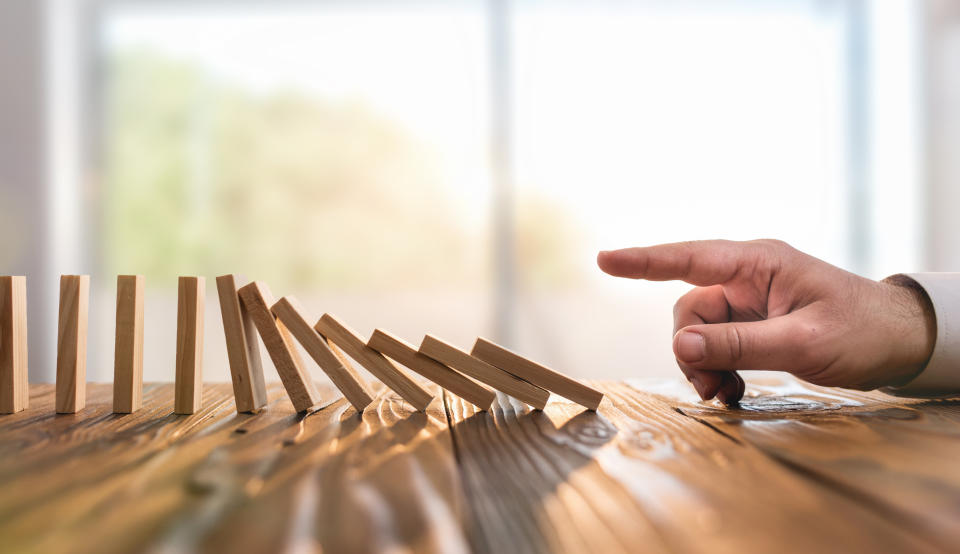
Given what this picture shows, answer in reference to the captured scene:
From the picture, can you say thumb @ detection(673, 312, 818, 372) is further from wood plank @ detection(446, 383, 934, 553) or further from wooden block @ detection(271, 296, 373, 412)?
wooden block @ detection(271, 296, 373, 412)

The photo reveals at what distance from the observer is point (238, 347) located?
0.60m

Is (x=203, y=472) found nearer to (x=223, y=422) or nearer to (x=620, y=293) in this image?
(x=223, y=422)

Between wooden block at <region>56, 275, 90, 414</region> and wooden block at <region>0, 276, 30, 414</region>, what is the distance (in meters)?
0.05

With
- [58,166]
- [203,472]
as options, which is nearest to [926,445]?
[203,472]

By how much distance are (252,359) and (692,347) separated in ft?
1.37

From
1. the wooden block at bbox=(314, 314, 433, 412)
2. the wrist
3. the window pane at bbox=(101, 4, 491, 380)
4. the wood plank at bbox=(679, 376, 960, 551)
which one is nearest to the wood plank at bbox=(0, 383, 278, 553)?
the wooden block at bbox=(314, 314, 433, 412)

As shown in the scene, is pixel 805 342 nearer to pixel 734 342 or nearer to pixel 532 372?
pixel 734 342

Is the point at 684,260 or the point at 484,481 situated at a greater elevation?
the point at 684,260

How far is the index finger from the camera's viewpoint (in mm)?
665

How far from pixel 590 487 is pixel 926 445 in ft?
0.91

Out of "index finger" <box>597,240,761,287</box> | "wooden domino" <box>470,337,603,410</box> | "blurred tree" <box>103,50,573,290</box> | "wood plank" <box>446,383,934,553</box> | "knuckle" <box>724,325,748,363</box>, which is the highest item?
"blurred tree" <box>103,50,573,290</box>

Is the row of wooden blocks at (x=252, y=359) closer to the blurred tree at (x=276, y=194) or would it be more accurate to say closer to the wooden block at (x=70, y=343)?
the wooden block at (x=70, y=343)

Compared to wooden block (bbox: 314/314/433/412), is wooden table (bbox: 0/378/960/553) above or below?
below

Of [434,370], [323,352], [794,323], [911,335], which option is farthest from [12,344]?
[911,335]
